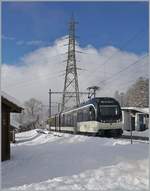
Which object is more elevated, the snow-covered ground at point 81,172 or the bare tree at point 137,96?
the bare tree at point 137,96

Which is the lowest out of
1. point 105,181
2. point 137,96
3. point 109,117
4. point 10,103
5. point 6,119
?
point 105,181

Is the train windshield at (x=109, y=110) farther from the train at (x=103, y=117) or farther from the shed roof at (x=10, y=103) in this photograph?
the shed roof at (x=10, y=103)

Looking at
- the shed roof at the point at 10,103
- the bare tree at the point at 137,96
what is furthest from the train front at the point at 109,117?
the bare tree at the point at 137,96

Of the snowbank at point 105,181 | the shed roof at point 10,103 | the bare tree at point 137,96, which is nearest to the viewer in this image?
the snowbank at point 105,181

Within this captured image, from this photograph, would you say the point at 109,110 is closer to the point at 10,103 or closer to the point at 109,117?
the point at 109,117

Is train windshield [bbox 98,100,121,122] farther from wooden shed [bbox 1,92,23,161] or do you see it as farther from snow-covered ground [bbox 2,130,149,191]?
snow-covered ground [bbox 2,130,149,191]

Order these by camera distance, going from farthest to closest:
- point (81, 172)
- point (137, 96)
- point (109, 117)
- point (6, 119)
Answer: point (137, 96), point (109, 117), point (6, 119), point (81, 172)

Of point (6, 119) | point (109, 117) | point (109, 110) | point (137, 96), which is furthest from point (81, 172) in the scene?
point (137, 96)

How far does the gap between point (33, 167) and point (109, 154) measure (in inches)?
106

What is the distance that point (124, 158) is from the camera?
11.8 metres

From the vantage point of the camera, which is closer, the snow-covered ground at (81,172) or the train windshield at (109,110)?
the snow-covered ground at (81,172)

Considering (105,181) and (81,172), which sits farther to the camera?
(81,172)

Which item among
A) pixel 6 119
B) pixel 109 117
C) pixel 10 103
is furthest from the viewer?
pixel 109 117

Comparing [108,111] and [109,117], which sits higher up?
[108,111]
